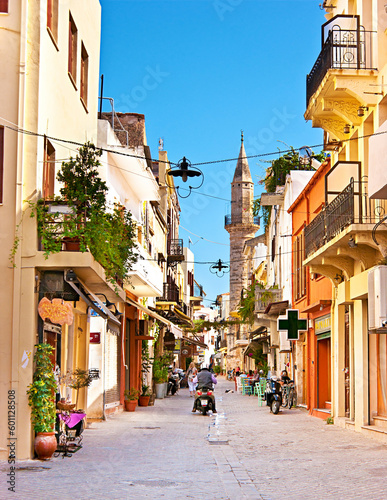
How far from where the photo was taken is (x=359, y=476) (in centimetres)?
1003

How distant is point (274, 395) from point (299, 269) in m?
5.16

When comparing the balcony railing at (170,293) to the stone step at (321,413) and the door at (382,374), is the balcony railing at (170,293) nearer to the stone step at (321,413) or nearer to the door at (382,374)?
the stone step at (321,413)

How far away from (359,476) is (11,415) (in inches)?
215

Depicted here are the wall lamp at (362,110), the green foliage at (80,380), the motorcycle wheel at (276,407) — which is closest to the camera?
the green foliage at (80,380)

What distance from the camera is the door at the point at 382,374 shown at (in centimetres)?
Result: 1586

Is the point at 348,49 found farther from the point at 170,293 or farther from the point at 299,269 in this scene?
the point at 170,293

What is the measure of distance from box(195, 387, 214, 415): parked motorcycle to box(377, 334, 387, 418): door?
27.6 feet

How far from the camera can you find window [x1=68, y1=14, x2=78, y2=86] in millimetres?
16172

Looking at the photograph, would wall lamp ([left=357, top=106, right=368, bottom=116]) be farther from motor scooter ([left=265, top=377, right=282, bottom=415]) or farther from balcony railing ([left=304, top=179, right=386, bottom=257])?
motor scooter ([left=265, top=377, right=282, bottom=415])

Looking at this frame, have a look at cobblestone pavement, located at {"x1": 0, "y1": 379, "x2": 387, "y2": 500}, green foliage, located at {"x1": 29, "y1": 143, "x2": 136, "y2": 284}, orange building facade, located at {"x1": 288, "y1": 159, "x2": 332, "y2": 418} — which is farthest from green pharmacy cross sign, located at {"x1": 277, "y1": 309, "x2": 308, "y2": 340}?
green foliage, located at {"x1": 29, "y1": 143, "x2": 136, "y2": 284}

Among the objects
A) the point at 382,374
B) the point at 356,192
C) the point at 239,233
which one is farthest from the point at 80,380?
the point at 239,233

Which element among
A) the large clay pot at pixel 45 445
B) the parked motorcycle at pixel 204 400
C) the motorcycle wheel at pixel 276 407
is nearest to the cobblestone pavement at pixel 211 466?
the large clay pot at pixel 45 445

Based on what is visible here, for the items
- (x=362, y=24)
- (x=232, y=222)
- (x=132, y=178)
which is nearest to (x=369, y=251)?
(x=362, y=24)

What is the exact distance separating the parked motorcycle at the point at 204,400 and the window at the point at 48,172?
11324mm
